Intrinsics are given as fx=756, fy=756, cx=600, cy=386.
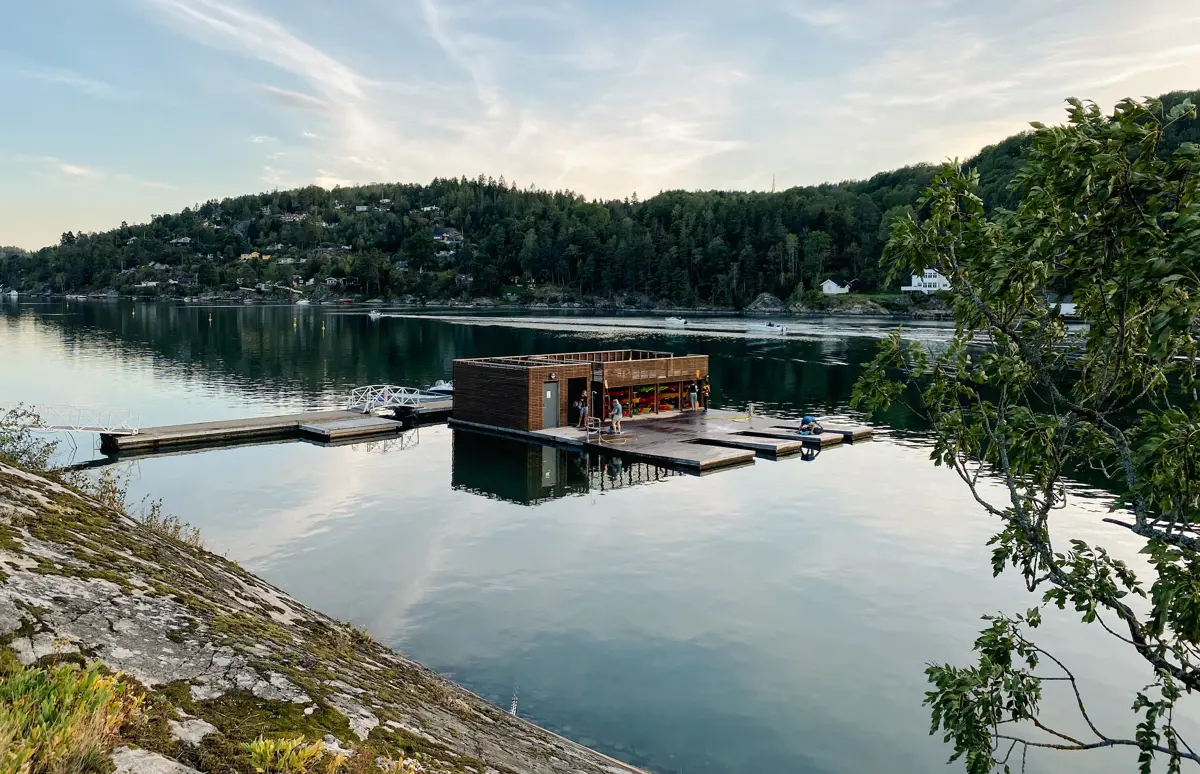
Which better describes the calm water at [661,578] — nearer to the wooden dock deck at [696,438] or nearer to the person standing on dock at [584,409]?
the wooden dock deck at [696,438]

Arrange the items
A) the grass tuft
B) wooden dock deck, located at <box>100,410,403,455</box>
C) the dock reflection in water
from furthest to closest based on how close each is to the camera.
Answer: wooden dock deck, located at <box>100,410,403,455</box>, the dock reflection in water, the grass tuft

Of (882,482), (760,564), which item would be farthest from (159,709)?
(882,482)

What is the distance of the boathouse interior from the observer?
135 feet

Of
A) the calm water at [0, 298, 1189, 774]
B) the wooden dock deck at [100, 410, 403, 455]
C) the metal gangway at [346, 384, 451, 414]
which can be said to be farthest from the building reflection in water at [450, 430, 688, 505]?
the metal gangway at [346, 384, 451, 414]

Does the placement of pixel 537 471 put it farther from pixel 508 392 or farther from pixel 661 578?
pixel 661 578

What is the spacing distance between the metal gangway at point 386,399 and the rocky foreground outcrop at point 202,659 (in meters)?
36.3

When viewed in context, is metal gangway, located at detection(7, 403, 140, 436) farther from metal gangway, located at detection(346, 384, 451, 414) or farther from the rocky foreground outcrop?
the rocky foreground outcrop

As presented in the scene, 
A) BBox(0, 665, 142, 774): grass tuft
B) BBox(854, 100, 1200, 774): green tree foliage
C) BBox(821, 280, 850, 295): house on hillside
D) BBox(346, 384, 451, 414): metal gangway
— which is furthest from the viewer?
BBox(821, 280, 850, 295): house on hillside

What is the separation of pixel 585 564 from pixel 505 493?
9.23 m

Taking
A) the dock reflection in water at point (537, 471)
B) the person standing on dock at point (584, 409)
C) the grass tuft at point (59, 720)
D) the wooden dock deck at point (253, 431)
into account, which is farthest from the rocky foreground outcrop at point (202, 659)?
the person standing on dock at point (584, 409)

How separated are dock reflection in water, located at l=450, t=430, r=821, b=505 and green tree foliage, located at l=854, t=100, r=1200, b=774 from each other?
23104 millimetres

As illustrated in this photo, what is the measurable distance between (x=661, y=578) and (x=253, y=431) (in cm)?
2879

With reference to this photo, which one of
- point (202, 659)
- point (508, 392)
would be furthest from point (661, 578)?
point (508, 392)

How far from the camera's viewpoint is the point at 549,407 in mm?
41469
